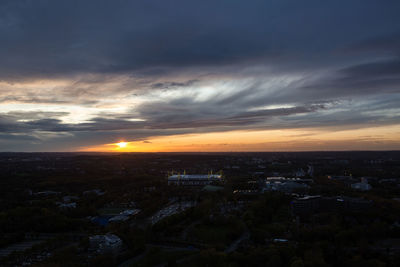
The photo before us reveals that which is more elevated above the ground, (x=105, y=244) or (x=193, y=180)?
(x=193, y=180)

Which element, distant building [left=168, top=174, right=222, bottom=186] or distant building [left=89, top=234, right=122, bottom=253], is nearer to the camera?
distant building [left=89, top=234, right=122, bottom=253]

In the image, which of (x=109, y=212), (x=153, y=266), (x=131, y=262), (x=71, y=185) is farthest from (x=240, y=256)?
(x=71, y=185)

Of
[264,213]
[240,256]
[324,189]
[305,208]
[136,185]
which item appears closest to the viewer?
[240,256]

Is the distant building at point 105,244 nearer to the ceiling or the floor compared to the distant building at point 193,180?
nearer to the floor

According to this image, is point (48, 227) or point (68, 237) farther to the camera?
point (48, 227)

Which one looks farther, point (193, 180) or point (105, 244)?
point (193, 180)

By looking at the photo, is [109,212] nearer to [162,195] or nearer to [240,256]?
[162,195]

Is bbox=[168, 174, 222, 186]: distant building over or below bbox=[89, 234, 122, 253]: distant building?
over

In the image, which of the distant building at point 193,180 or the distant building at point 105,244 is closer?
the distant building at point 105,244

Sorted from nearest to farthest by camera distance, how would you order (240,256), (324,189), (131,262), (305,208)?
(240,256)
(131,262)
(305,208)
(324,189)
